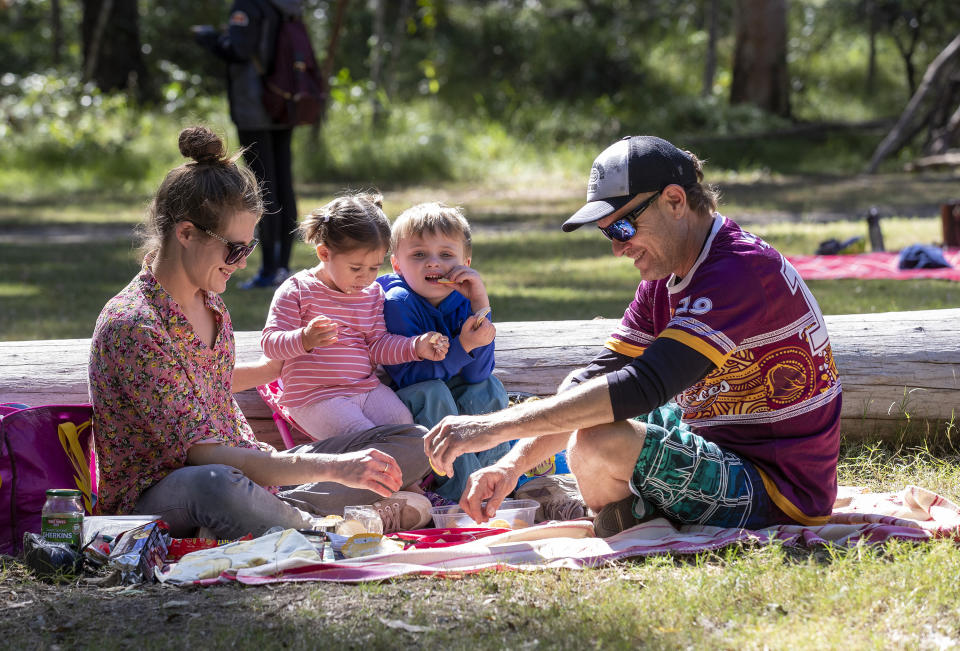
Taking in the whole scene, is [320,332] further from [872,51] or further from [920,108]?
[872,51]

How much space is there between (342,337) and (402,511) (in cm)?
73

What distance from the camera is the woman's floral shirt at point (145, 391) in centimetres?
353

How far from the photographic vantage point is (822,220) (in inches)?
474

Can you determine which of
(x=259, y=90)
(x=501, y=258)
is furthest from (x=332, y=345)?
(x=501, y=258)

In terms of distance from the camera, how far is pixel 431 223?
14.4ft

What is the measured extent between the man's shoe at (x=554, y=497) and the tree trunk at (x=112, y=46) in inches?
637

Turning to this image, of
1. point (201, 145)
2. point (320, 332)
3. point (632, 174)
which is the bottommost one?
point (320, 332)

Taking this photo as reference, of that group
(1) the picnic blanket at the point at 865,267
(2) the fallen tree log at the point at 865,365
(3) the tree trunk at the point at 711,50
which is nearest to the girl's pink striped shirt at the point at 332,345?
(2) the fallen tree log at the point at 865,365

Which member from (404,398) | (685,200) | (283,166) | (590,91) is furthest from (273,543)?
(590,91)

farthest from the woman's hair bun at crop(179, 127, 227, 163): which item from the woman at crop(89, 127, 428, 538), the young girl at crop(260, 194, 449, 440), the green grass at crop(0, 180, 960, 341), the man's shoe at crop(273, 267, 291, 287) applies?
the man's shoe at crop(273, 267, 291, 287)

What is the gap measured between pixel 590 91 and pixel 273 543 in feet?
58.1

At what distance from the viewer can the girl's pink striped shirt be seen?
4305 millimetres

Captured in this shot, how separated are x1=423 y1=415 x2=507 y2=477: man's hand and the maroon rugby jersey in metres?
0.58

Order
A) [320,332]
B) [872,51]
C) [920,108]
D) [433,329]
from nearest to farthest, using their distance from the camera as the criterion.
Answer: [320,332], [433,329], [920,108], [872,51]
